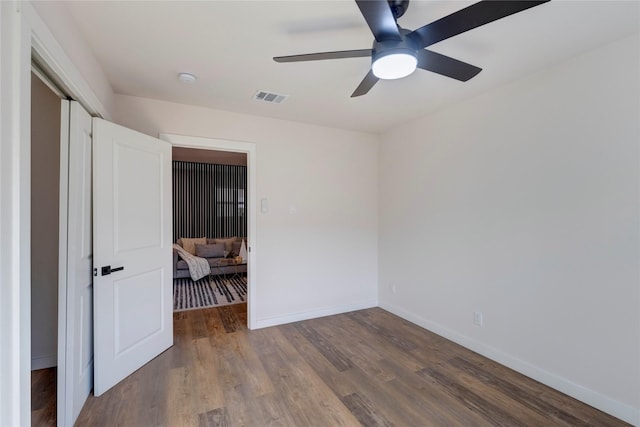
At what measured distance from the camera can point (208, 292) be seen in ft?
16.2

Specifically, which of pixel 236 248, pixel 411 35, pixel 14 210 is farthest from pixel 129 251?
pixel 236 248

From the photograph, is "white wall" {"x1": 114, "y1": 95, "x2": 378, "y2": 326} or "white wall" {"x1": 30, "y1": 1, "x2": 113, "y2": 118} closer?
"white wall" {"x1": 30, "y1": 1, "x2": 113, "y2": 118}

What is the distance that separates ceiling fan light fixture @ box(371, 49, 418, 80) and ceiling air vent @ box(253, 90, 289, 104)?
4.66 feet

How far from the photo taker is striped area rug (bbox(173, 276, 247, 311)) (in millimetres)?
4340

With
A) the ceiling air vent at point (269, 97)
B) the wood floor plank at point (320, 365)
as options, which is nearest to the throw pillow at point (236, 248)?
the wood floor plank at point (320, 365)

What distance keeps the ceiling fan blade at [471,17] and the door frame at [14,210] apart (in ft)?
5.43

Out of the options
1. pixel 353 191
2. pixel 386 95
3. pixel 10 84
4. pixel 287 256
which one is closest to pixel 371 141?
pixel 353 191

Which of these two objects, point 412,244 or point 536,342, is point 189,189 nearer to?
point 412,244

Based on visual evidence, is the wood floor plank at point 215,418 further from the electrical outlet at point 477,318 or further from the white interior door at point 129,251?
the electrical outlet at point 477,318

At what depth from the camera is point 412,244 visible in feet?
11.9

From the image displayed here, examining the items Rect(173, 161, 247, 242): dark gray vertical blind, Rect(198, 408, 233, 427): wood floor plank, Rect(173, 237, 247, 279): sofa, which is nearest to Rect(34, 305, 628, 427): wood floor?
Rect(198, 408, 233, 427): wood floor plank

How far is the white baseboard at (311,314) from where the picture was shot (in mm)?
3484

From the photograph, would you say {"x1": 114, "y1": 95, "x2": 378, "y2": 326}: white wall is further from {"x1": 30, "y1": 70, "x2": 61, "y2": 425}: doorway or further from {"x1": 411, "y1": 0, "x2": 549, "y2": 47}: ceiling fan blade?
{"x1": 411, "y1": 0, "x2": 549, "y2": 47}: ceiling fan blade

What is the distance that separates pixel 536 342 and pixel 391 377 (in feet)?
3.96
